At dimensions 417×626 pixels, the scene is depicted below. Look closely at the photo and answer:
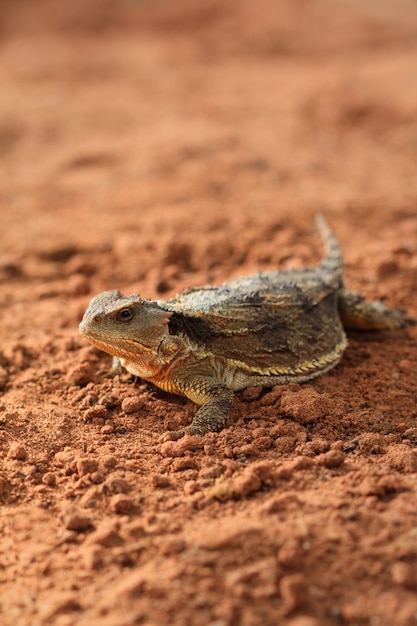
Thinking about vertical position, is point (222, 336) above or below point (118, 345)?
below

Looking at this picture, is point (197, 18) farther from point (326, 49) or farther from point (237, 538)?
point (237, 538)

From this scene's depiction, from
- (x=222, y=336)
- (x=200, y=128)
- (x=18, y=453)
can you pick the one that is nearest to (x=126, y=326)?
(x=222, y=336)

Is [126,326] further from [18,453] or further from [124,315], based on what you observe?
[18,453]

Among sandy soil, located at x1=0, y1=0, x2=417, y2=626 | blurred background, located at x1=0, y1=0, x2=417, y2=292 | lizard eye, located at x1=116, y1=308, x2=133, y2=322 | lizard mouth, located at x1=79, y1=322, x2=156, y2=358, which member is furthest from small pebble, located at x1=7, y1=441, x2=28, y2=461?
blurred background, located at x1=0, y1=0, x2=417, y2=292

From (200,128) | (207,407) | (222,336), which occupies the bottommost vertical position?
(207,407)

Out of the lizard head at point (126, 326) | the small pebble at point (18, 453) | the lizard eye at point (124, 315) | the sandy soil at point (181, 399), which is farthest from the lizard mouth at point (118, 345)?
the small pebble at point (18, 453)

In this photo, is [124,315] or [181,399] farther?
[181,399]

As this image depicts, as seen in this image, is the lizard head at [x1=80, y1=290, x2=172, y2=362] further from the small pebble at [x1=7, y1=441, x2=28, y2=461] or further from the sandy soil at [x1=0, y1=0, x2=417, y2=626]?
the small pebble at [x1=7, y1=441, x2=28, y2=461]
